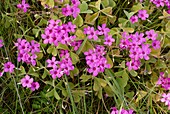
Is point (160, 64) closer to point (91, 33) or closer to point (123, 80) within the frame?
point (123, 80)

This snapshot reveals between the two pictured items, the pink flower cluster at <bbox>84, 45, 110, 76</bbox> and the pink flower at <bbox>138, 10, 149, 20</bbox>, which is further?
the pink flower at <bbox>138, 10, 149, 20</bbox>

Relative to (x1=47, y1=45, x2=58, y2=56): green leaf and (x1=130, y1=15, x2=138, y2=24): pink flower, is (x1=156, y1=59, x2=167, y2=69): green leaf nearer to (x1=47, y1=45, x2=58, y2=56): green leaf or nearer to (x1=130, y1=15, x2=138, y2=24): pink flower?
(x1=130, y1=15, x2=138, y2=24): pink flower

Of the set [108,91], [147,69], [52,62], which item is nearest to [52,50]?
[52,62]

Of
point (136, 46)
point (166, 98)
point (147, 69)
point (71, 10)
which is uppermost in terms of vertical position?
point (71, 10)

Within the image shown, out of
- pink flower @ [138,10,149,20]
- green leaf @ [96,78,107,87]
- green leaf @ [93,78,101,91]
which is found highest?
pink flower @ [138,10,149,20]

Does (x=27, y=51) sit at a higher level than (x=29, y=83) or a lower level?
higher

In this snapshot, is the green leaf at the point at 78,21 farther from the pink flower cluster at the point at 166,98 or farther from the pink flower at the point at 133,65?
the pink flower cluster at the point at 166,98

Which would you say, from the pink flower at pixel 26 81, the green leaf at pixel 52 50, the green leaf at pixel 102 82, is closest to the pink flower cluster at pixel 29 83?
the pink flower at pixel 26 81

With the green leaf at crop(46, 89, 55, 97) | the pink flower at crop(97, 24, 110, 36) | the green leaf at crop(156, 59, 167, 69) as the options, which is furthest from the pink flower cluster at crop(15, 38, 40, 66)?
the green leaf at crop(156, 59, 167, 69)
